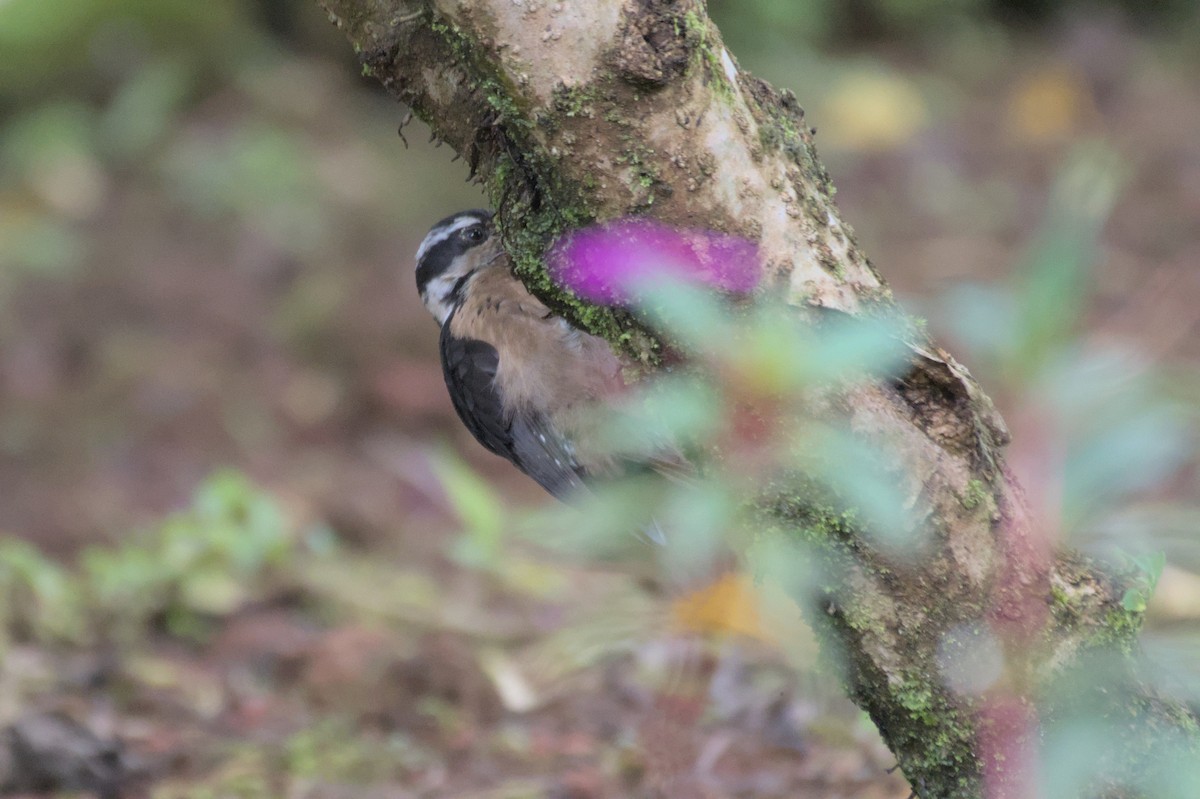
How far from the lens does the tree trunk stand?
6.50ft

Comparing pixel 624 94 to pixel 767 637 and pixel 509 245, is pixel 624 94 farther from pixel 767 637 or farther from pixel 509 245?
pixel 767 637

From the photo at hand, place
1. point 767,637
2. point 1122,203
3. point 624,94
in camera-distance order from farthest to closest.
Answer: point 1122,203, point 767,637, point 624,94

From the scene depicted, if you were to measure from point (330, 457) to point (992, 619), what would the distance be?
16.3 ft

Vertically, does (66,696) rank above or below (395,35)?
below

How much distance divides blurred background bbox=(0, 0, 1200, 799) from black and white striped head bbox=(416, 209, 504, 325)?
537 mm

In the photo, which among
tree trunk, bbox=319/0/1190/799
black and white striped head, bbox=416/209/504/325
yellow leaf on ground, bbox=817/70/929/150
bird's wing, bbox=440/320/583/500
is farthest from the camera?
yellow leaf on ground, bbox=817/70/929/150

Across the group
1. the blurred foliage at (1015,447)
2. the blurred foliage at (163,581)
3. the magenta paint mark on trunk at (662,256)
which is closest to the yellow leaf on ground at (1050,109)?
the blurred foliage at (163,581)

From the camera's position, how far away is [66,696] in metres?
3.63

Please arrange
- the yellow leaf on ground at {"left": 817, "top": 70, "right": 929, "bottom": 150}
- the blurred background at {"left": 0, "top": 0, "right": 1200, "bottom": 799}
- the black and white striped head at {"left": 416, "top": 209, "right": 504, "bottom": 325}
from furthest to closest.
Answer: the yellow leaf on ground at {"left": 817, "top": 70, "right": 929, "bottom": 150} → the black and white striped head at {"left": 416, "top": 209, "right": 504, "bottom": 325} → the blurred background at {"left": 0, "top": 0, "right": 1200, "bottom": 799}

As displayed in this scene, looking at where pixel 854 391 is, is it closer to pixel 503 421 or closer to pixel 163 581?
pixel 503 421

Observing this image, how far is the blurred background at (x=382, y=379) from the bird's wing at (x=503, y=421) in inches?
8.5

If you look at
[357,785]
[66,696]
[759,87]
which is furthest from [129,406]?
[759,87]

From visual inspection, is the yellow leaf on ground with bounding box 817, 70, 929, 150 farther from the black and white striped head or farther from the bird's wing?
the bird's wing

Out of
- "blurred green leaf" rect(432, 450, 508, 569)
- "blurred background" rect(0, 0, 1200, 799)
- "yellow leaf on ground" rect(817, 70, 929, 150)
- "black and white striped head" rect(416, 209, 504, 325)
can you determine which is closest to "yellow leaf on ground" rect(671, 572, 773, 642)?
"blurred background" rect(0, 0, 1200, 799)
